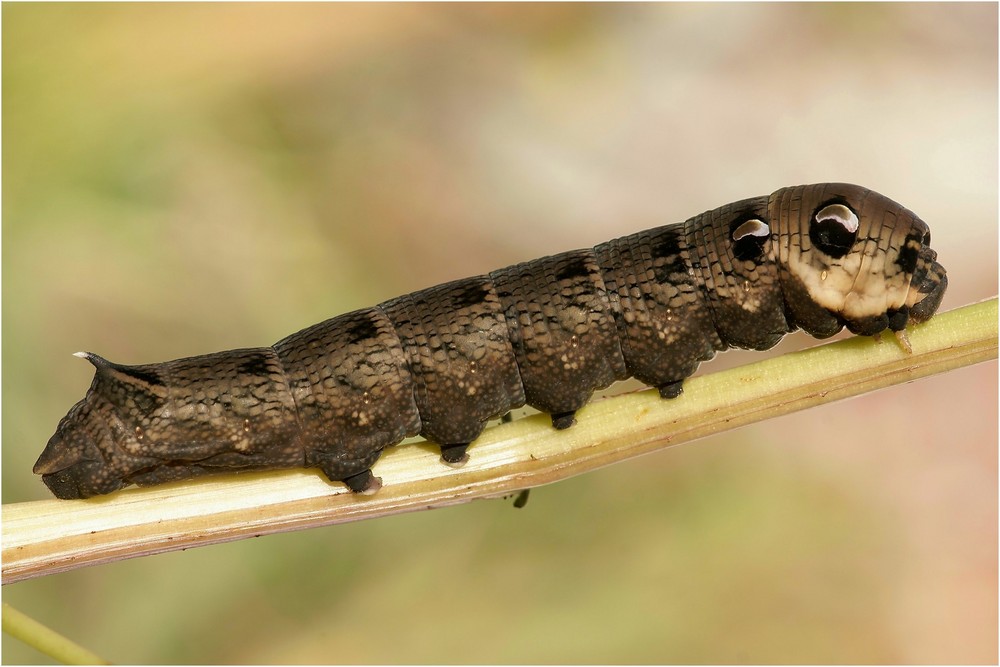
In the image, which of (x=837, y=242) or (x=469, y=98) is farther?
(x=469, y=98)

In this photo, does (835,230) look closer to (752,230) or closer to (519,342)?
(752,230)

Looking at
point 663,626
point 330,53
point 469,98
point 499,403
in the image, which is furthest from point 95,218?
point 663,626

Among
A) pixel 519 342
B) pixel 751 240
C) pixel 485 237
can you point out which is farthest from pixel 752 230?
pixel 485 237

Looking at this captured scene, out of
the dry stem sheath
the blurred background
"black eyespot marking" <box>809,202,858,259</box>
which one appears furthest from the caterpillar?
the blurred background

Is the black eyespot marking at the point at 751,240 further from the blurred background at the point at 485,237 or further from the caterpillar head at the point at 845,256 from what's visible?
the blurred background at the point at 485,237

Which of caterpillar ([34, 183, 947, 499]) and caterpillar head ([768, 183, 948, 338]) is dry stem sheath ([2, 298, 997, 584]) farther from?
caterpillar head ([768, 183, 948, 338])

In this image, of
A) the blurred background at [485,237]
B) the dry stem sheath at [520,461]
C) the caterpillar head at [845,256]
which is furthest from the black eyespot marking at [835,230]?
the blurred background at [485,237]

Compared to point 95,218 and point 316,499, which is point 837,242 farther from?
point 95,218
